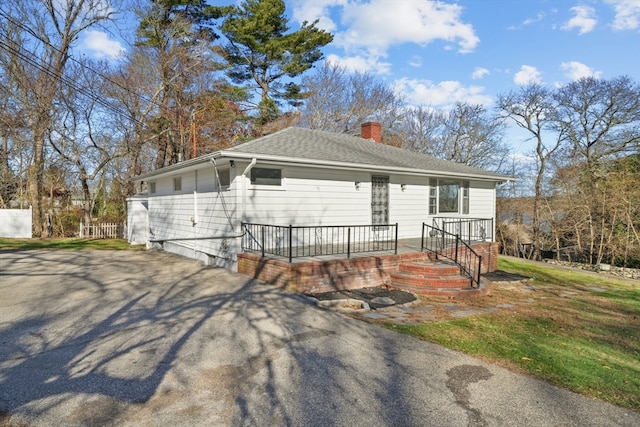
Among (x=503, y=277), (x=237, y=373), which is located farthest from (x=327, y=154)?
(x=237, y=373)

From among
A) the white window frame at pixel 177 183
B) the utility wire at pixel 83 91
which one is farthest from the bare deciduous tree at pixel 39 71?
the white window frame at pixel 177 183

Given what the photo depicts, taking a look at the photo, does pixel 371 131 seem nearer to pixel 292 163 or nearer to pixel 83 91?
pixel 292 163

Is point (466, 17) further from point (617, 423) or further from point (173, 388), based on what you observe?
point (173, 388)

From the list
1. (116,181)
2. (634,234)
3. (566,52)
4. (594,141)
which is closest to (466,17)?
(566,52)

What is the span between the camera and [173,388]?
3.27 meters

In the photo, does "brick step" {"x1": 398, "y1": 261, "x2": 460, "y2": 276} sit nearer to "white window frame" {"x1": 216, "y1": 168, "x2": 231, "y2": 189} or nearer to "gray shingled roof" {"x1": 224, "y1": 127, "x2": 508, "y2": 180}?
"gray shingled roof" {"x1": 224, "y1": 127, "x2": 508, "y2": 180}

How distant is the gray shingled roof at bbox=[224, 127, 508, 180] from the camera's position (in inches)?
344

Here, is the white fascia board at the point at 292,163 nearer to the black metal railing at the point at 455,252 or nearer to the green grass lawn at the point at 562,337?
the black metal railing at the point at 455,252

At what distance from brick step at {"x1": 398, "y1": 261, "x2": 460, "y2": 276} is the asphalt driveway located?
305cm

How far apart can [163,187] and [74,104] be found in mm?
10368

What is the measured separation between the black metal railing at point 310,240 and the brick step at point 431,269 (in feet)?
1.65

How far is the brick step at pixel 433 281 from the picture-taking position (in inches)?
302

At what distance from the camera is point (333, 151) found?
10.5 meters

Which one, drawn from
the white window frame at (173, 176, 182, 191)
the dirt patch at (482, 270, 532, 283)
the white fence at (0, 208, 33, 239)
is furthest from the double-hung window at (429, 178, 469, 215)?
the white fence at (0, 208, 33, 239)
